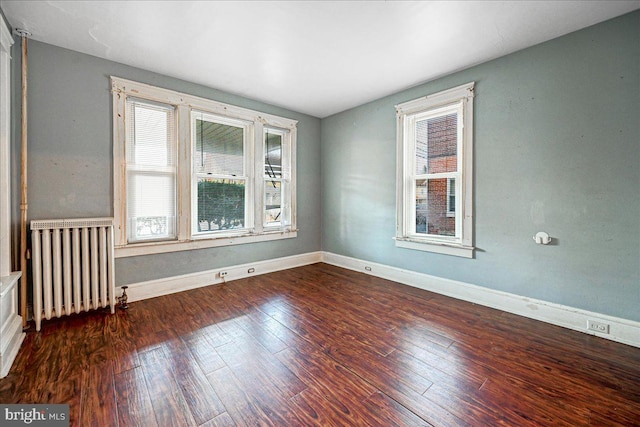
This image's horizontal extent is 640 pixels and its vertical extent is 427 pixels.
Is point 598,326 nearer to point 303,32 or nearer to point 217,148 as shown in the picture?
point 303,32

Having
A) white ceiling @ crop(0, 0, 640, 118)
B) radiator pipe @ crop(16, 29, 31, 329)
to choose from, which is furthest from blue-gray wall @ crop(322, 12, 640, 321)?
radiator pipe @ crop(16, 29, 31, 329)

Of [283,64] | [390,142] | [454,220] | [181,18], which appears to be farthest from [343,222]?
[181,18]

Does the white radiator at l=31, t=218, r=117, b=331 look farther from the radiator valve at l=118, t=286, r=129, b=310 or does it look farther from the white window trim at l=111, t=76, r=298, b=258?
the white window trim at l=111, t=76, r=298, b=258

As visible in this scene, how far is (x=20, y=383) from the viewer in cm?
171

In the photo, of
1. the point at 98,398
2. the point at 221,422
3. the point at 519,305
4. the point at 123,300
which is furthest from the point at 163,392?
the point at 519,305

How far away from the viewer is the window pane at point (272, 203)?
4395mm

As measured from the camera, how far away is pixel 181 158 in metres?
3.41

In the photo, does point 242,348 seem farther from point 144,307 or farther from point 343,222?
point 343,222

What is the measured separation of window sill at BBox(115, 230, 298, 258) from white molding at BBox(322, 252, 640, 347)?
1.74m

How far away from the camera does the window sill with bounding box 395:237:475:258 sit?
3.18 metres

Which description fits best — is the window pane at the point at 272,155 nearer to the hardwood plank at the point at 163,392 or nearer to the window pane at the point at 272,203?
the window pane at the point at 272,203

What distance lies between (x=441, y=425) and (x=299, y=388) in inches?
32.6

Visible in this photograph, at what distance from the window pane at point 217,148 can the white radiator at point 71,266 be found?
4.46 feet

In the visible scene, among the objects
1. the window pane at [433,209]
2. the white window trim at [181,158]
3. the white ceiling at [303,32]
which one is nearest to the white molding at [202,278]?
the white window trim at [181,158]
